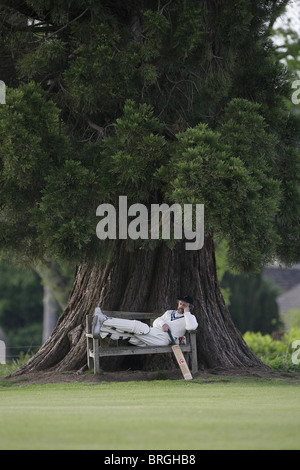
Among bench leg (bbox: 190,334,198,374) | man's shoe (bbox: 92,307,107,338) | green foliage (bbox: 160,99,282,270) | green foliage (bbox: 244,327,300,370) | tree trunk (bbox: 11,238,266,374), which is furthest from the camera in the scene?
green foliage (bbox: 244,327,300,370)

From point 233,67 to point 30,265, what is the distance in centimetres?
441

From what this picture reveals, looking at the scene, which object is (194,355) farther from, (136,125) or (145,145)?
(136,125)

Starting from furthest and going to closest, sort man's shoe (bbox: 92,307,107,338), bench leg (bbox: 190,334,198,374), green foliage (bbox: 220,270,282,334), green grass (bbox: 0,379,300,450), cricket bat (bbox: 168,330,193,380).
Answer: green foliage (bbox: 220,270,282,334), bench leg (bbox: 190,334,198,374), man's shoe (bbox: 92,307,107,338), cricket bat (bbox: 168,330,193,380), green grass (bbox: 0,379,300,450)

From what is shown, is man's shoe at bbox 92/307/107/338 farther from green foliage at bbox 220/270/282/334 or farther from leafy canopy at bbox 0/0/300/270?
green foliage at bbox 220/270/282/334

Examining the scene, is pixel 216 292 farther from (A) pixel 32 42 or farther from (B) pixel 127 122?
(A) pixel 32 42

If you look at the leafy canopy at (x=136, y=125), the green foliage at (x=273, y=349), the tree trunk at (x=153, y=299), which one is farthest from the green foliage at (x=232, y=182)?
the green foliage at (x=273, y=349)

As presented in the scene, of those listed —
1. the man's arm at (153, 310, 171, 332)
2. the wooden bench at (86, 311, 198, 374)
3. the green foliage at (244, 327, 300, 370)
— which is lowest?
the green foliage at (244, 327, 300, 370)

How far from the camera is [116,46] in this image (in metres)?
12.0

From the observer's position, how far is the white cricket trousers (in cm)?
1203

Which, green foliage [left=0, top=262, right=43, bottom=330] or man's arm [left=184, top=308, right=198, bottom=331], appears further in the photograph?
green foliage [left=0, top=262, right=43, bottom=330]

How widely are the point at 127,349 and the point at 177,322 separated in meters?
0.82

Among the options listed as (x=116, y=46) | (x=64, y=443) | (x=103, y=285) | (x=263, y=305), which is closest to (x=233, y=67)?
(x=116, y=46)

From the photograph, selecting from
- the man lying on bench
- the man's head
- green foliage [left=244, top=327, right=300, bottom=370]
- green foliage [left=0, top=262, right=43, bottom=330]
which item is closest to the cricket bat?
the man lying on bench

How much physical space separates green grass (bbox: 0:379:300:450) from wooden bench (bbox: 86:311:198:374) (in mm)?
704
